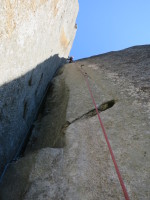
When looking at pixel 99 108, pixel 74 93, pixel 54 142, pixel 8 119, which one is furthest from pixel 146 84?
pixel 8 119

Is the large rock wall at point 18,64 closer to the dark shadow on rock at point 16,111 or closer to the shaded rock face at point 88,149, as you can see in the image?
the dark shadow on rock at point 16,111

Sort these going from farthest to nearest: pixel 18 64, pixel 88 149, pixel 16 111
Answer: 1. pixel 16 111
2. pixel 18 64
3. pixel 88 149

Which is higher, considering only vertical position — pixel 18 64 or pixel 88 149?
pixel 18 64

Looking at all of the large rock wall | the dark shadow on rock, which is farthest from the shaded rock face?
the large rock wall

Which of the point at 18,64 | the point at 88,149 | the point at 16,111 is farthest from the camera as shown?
the point at 16,111

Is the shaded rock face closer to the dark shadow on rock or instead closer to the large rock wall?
the dark shadow on rock

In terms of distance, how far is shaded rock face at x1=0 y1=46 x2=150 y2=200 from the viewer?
266 centimetres

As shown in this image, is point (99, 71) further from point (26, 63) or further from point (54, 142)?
point (54, 142)

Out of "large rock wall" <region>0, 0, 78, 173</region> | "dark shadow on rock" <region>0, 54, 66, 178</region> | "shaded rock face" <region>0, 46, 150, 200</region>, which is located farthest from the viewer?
"dark shadow on rock" <region>0, 54, 66, 178</region>

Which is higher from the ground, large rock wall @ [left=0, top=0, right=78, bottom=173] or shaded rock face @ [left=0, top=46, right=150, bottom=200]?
large rock wall @ [left=0, top=0, right=78, bottom=173]

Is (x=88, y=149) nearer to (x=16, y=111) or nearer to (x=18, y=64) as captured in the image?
(x=16, y=111)

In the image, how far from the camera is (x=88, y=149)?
10.6ft

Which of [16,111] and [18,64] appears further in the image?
[16,111]

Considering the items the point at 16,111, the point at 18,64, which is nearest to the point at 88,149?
the point at 16,111
